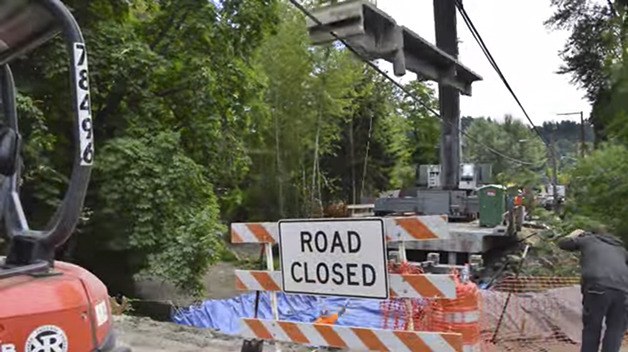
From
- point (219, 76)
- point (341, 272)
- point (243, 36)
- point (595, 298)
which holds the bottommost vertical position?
point (595, 298)

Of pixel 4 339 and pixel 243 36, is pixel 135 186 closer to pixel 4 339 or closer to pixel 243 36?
pixel 243 36

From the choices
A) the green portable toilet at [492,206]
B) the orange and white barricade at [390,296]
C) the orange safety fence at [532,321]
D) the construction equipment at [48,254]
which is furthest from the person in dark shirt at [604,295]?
the green portable toilet at [492,206]

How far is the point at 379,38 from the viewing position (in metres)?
11.0

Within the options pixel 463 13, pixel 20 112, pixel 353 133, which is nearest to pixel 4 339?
pixel 20 112

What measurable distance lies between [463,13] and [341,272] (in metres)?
8.80

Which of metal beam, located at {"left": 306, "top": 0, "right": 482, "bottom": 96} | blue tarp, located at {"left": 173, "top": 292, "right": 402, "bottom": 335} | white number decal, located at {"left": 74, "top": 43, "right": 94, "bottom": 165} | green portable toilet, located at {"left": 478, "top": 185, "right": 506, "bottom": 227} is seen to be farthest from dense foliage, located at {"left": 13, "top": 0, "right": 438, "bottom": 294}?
white number decal, located at {"left": 74, "top": 43, "right": 94, "bottom": 165}

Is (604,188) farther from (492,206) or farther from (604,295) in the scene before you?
(604,295)

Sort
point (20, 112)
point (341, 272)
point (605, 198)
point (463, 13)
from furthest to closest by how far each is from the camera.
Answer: point (605, 198) < point (463, 13) < point (20, 112) < point (341, 272)

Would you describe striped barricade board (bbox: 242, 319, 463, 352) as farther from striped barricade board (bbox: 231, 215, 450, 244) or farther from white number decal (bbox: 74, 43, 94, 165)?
white number decal (bbox: 74, 43, 94, 165)

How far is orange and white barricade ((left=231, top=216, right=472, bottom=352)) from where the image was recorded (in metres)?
4.82

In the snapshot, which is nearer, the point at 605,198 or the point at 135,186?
the point at 135,186

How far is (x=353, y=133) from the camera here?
121 ft

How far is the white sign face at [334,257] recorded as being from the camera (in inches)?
196

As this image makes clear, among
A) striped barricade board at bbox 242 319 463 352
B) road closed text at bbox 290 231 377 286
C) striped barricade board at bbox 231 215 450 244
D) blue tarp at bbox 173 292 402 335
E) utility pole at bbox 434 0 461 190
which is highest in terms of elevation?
utility pole at bbox 434 0 461 190
